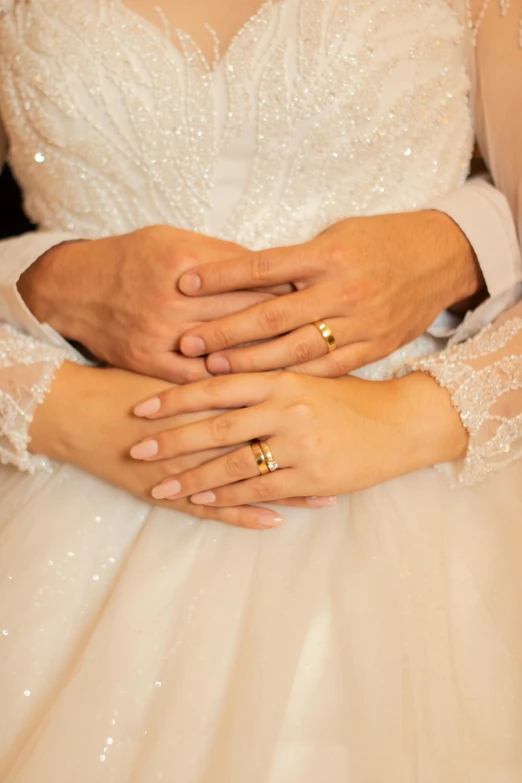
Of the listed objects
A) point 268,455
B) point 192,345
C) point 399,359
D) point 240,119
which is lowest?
point 399,359

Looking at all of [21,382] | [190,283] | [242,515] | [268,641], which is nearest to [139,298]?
[190,283]

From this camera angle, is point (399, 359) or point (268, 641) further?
point (399, 359)

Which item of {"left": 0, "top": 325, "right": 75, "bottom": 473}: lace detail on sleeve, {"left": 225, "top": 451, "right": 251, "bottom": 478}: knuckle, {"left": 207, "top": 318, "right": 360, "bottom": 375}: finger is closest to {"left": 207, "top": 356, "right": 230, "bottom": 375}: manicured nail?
{"left": 207, "top": 318, "right": 360, "bottom": 375}: finger

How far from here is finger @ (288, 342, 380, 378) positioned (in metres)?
0.77

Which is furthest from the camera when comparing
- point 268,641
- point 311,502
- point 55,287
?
point 55,287

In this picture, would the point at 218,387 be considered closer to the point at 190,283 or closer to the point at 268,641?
the point at 190,283

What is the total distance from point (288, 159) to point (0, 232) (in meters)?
0.87

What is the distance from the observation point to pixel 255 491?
0.73m

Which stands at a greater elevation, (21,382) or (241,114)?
(241,114)

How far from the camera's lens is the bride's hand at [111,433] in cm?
75

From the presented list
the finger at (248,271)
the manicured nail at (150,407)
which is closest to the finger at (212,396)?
the manicured nail at (150,407)

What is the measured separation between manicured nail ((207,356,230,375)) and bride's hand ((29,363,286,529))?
5 centimetres

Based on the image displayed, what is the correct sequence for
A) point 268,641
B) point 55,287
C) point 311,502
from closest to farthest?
point 268,641 < point 311,502 < point 55,287

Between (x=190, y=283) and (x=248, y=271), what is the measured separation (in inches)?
2.7
